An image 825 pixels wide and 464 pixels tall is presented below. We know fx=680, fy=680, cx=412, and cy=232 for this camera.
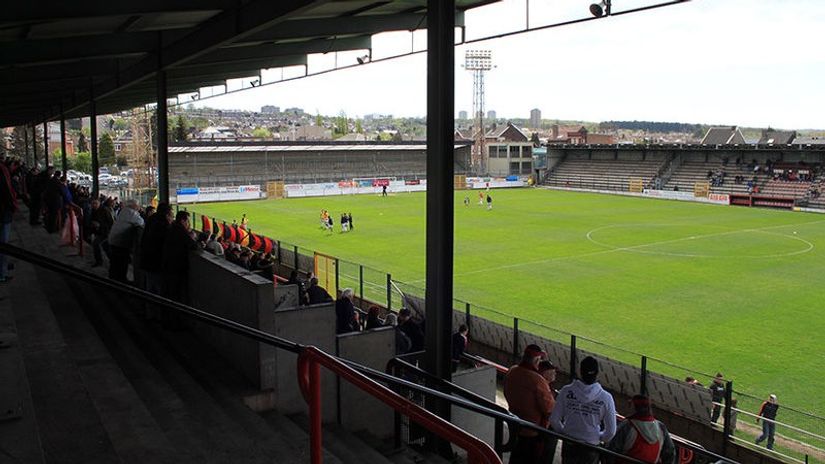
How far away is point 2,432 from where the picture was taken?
3.97 meters

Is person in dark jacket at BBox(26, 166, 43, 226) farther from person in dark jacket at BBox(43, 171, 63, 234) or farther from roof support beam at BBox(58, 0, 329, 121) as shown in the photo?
roof support beam at BBox(58, 0, 329, 121)

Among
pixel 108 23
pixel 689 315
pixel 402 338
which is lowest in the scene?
pixel 689 315

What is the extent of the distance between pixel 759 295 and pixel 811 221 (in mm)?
26525

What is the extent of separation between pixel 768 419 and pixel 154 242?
9.67m

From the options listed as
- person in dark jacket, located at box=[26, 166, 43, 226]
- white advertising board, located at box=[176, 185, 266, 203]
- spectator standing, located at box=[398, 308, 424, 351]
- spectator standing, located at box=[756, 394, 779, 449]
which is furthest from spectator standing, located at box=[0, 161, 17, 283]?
white advertising board, located at box=[176, 185, 266, 203]

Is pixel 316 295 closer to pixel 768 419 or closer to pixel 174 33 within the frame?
pixel 174 33

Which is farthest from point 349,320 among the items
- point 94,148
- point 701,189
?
point 701,189

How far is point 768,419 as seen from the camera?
10.9m

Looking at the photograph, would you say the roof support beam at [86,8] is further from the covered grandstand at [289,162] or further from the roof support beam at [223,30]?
the covered grandstand at [289,162]

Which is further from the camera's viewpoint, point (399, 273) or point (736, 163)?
point (736, 163)

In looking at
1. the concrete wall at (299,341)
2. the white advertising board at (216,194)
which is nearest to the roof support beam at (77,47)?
the concrete wall at (299,341)

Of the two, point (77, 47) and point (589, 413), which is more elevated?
point (77, 47)

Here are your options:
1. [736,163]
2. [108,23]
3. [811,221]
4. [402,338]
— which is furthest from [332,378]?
[736,163]

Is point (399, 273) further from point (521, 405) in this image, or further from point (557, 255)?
point (521, 405)
